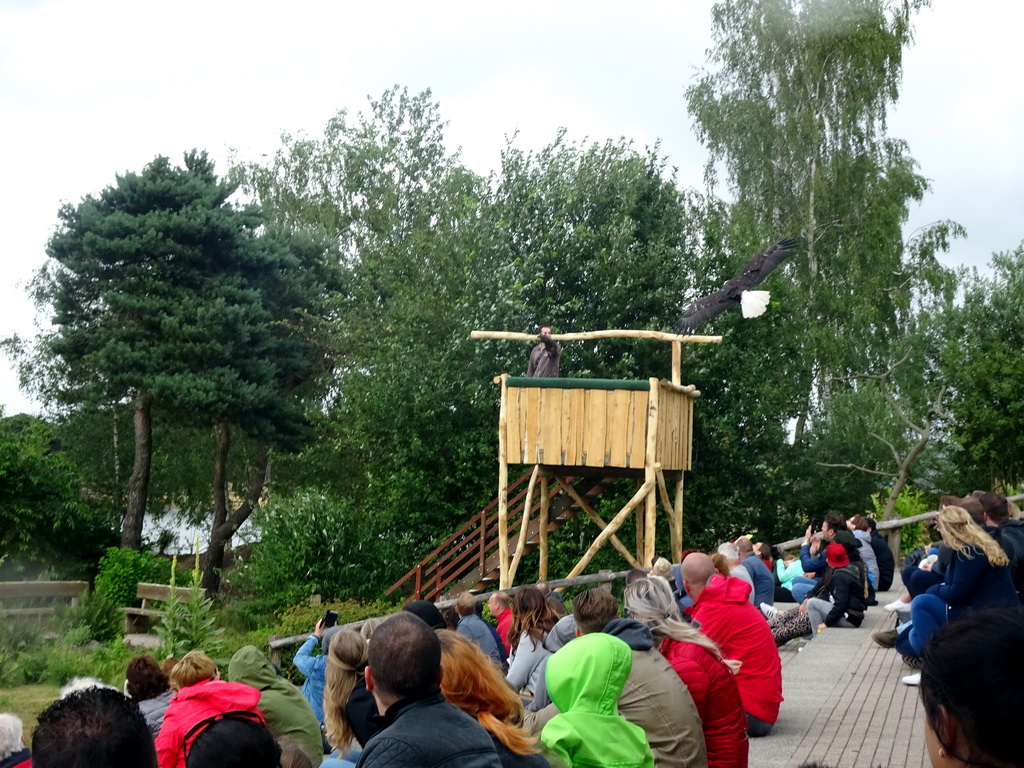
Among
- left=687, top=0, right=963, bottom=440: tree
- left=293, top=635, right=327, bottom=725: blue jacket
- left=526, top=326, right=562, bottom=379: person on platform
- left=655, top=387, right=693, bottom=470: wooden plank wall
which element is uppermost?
left=687, top=0, right=963, bottom=440: tree

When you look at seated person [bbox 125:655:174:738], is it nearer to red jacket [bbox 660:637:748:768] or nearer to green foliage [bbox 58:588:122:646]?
red jacket [bbox 660:637:748:768]

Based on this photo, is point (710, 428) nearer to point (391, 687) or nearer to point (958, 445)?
point (958, 445)

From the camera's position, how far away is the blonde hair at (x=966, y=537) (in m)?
7.46

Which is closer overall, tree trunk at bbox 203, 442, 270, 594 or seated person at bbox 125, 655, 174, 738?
seated person at bbox 125, 655, 174, 738

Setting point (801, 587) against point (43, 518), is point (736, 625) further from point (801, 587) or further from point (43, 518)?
point (43, 518)

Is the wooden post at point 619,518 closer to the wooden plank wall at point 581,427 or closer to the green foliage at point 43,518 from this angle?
the wooden plank wall at point 581,427

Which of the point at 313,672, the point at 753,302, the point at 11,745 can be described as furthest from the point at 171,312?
the point at 11,745

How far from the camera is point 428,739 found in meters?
3.42

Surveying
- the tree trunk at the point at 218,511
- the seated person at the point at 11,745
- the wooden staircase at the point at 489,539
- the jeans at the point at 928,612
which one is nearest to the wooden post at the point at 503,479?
the wooden staircase at the point at 489,539

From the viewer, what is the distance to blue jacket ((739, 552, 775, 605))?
11898 mm

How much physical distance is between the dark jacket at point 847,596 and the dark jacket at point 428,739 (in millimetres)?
10131

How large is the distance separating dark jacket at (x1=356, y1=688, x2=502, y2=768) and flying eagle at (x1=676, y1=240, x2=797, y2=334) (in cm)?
1394

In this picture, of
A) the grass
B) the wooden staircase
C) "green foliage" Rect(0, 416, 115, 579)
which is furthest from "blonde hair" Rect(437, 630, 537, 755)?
"green foliage" Rect(0, 416, 115, 579)

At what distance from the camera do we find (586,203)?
25.1 m
